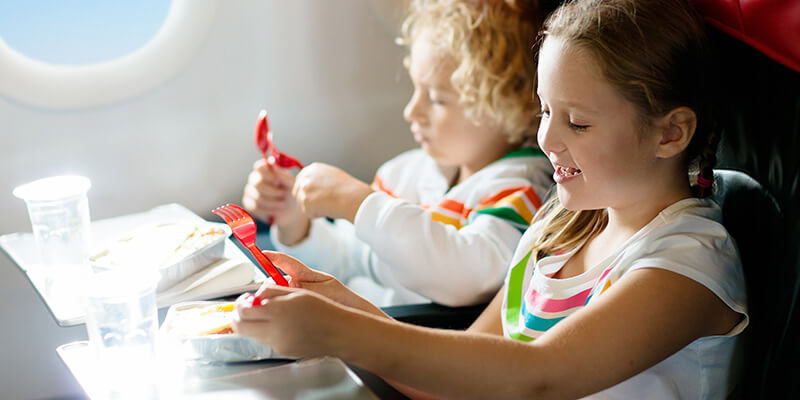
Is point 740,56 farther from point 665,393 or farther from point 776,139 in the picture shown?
point 665,393

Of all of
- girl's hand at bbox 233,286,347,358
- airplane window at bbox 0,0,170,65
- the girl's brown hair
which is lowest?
girl's hand at bbox 233,286,347,358

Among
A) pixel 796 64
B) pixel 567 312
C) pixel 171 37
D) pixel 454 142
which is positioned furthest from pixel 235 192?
pixel 796 64

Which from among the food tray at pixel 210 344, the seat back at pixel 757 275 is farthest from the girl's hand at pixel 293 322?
the seat back at pixel 757 275

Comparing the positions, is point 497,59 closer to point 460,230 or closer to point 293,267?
point 460,230

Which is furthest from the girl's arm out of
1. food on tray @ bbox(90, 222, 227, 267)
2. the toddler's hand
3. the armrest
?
the toddler's hand

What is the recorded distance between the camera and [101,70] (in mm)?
1589

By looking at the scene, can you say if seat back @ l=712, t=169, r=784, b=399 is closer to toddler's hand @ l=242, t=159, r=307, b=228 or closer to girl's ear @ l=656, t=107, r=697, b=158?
girl's ear @ l=656, t=107, r=697, b=158

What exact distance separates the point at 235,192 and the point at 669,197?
3.81 feet

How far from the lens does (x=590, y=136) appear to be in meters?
0.91

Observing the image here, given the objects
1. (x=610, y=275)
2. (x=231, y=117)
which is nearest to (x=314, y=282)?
(x=610, y=275)

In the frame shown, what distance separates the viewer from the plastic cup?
83 centimetres

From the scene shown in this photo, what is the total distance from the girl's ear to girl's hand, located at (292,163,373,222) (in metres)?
0.59

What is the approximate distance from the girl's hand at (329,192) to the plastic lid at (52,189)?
1.37ft

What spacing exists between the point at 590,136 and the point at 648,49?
121 millimetres
